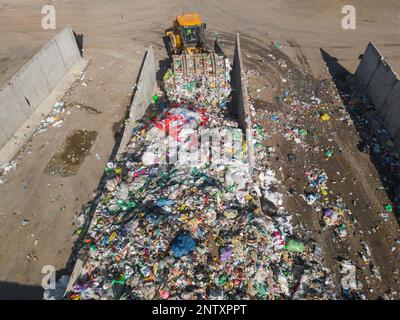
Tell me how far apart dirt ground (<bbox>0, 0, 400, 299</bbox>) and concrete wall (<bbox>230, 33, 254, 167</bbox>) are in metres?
1.12

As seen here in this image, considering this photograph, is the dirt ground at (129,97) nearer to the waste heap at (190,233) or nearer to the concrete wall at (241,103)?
the waste heap at (190,233)

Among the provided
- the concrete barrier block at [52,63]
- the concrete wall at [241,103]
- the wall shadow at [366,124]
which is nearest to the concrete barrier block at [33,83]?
the concrete barrier block at [52,63]

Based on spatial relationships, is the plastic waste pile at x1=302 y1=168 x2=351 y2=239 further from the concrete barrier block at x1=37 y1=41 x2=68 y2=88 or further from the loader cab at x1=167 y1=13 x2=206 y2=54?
the concrete barrier block at x1=37 y1=41 x2=68 y2=88

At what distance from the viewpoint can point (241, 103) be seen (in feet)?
32.2

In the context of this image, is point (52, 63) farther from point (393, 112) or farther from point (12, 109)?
point (393, 112)

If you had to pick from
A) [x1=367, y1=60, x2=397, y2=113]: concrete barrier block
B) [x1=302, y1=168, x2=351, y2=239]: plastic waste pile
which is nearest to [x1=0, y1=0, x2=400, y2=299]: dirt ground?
[x1=302, y1=168, x2=351, y2=239]: plastic waste pile

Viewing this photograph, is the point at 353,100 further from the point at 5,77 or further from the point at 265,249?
the point at 5,77

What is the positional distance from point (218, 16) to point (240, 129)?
11114 mm

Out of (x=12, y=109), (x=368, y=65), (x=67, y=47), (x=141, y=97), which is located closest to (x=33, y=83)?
(x=12, y=109)

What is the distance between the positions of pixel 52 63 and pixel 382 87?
13.1 m

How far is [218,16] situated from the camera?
1744 cm

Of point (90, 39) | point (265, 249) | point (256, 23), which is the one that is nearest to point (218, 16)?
point (256, 23)

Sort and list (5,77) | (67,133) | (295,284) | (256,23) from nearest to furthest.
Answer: (295,284)
(67,133)
(5,77)
(256,23)

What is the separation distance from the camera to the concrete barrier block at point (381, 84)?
1038cm
